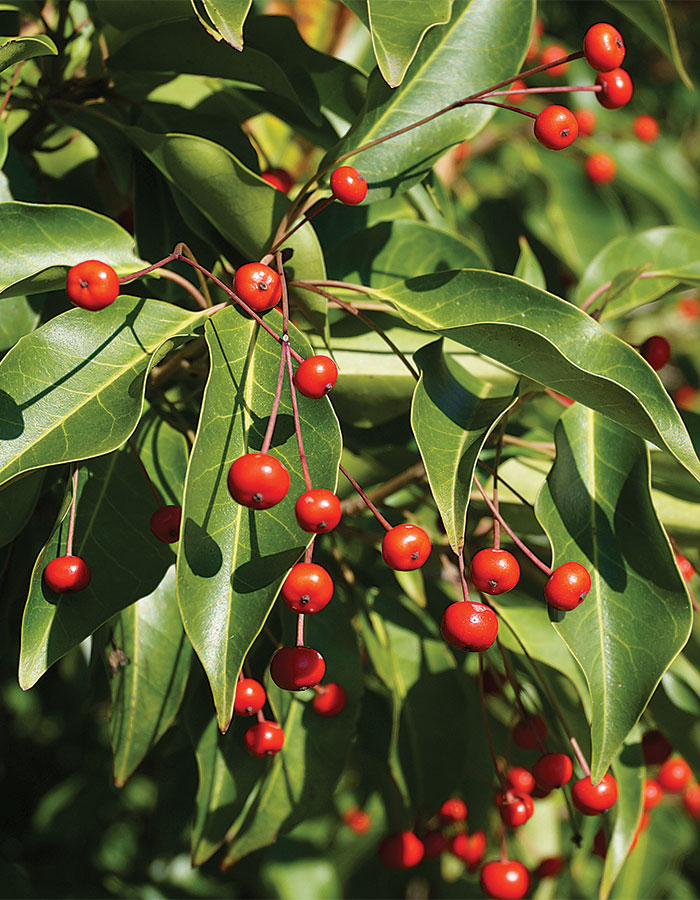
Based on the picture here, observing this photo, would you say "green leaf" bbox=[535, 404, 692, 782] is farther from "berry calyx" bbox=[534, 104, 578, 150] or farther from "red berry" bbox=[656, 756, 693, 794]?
"red berry" bbox=[656, 756, 693, 794]

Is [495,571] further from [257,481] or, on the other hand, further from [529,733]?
[529,733]

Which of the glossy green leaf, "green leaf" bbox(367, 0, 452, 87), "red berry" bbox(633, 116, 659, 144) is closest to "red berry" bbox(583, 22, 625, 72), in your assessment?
"green leaf" bbox(367, 0, 452, 87)

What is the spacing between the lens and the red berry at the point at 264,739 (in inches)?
38.0

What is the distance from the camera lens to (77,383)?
767 mm

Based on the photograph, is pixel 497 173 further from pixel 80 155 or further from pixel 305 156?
pixel 80 155

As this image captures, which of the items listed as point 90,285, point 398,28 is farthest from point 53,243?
point 398,28

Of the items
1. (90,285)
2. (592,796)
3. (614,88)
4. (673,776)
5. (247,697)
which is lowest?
(673,776)

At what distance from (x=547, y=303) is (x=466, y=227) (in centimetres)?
106

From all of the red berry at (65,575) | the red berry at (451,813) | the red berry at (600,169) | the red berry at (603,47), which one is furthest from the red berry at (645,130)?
the red berry at (65,575)

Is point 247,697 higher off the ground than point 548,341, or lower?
lower

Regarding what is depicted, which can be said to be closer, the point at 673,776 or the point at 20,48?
the point at 20,48

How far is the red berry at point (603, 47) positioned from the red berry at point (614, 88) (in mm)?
35

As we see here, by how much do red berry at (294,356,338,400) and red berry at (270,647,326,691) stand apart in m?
0.25

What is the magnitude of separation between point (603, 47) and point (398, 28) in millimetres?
224
